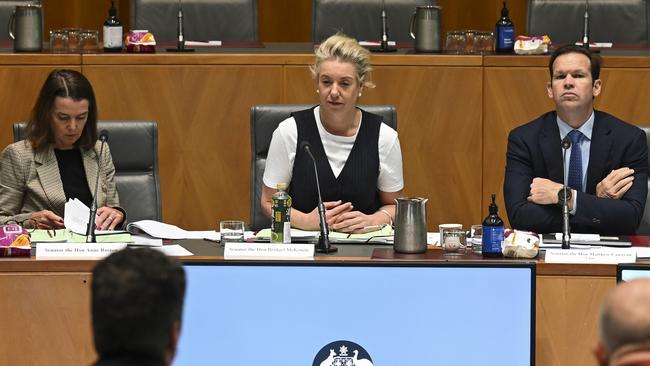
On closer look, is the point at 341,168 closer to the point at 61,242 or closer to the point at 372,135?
the point at 372,135

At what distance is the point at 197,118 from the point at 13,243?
2026 millimetres

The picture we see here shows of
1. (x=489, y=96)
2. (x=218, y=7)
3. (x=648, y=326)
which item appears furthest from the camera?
(x=218, y=7)

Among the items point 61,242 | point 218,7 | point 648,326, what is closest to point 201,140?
point 218,7

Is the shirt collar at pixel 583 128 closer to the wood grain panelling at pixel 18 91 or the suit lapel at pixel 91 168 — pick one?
the suit lapel at pixel 91 168

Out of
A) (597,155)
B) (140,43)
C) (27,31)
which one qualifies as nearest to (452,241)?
(597,155)

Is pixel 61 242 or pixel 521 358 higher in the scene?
pixel 61 242

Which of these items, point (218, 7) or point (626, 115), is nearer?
point (626, 115)

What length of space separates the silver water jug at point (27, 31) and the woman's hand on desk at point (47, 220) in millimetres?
1576

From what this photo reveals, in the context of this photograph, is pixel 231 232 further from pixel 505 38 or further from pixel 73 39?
pixel 505 38

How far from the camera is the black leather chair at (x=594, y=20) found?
6539mm

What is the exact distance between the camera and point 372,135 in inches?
186

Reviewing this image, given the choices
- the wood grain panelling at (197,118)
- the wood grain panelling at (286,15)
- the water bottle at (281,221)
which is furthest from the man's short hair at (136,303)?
the wood grain panelling at (286,15)

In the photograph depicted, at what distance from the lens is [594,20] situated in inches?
259

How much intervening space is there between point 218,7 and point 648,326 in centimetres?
487
